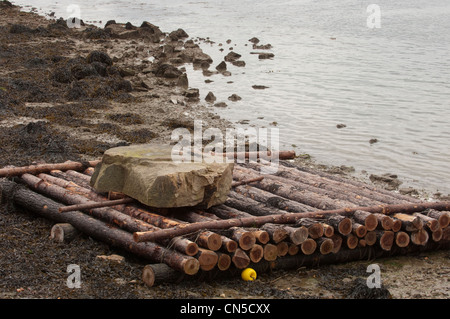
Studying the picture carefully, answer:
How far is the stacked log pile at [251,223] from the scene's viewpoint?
27.6ft

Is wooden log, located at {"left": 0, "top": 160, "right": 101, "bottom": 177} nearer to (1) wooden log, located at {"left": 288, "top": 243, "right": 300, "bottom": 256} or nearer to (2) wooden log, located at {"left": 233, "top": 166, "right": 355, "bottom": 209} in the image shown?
(2) wooden log, located at {"left": 233, "top": 166, "right": 355, "bottom": 209}

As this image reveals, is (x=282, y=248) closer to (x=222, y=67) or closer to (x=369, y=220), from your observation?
(x=369, y=220)

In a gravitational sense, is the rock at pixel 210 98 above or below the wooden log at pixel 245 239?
below

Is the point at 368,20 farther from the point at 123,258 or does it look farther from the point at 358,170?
the point at 123,258

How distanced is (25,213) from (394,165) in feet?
32.0

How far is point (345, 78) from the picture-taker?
2803 centimetres

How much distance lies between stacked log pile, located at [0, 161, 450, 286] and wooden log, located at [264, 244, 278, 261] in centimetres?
1

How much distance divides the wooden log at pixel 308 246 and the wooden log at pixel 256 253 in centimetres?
68

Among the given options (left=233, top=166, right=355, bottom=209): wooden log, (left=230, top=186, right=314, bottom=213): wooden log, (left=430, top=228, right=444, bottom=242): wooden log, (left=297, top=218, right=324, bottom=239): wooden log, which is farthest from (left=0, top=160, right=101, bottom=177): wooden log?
(left=430, top=228, right=444, bottom=242): wooden log

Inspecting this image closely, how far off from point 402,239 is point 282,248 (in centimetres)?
206

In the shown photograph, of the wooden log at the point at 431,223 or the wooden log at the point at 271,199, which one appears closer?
the wooden log at the point at 431,223

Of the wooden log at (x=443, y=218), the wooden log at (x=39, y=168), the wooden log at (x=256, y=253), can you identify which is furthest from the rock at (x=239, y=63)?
the wooden log at (x=256, y=253)

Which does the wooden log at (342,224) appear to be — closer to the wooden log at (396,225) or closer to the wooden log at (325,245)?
the wooden log at (325,245)

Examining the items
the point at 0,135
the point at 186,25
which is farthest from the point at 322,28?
the point at 0,135
